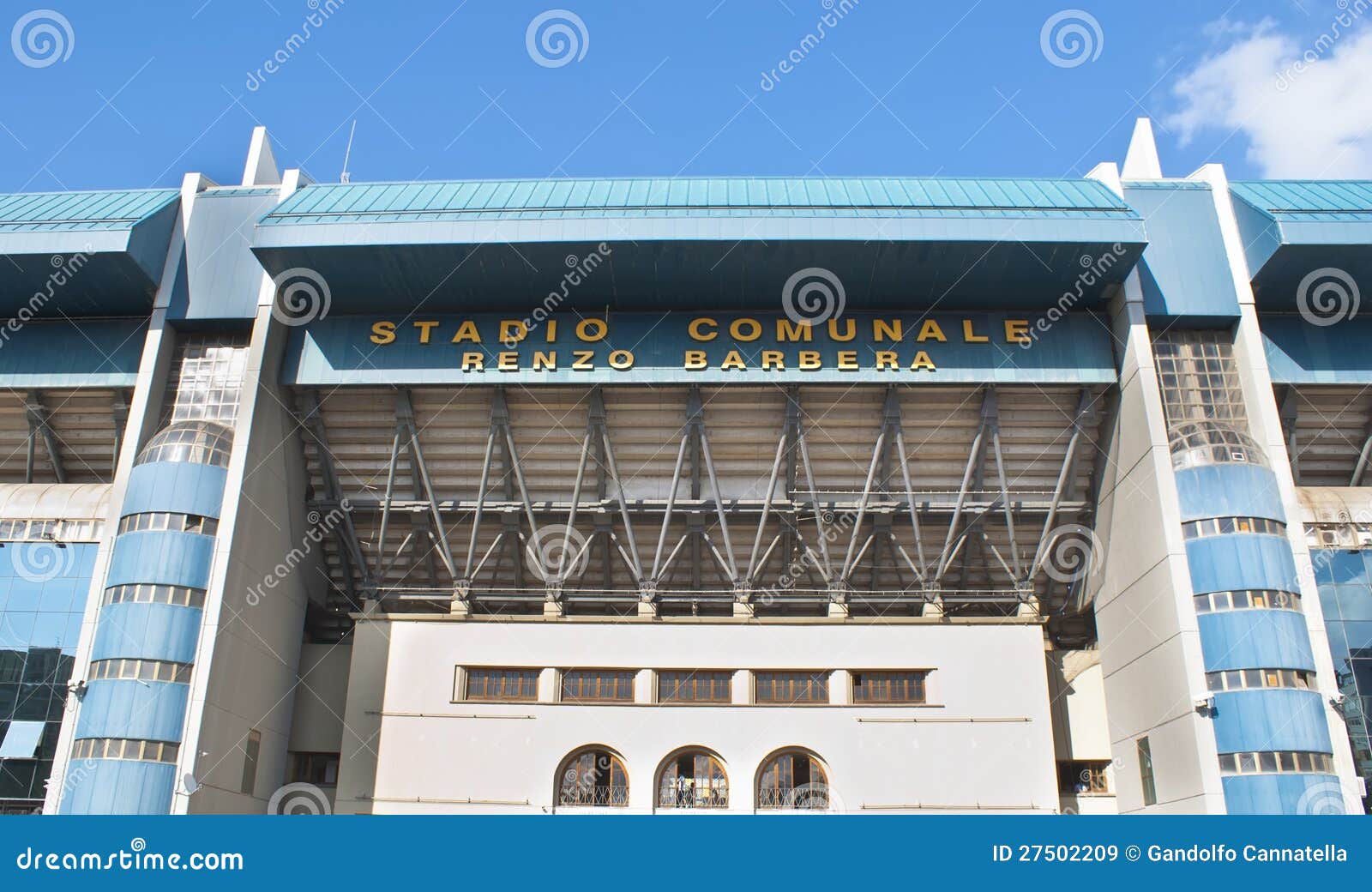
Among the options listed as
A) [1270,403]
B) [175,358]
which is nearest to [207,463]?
[175,358]

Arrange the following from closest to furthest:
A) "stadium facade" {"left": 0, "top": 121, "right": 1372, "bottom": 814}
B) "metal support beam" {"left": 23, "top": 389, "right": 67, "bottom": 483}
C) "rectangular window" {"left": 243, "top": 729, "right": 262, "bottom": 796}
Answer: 1. "stadium facade" {"left": 0, "top": 121, "right": 1372, "bottom": 814}
2. "rectangular window" {"left": 243, "top": 729, "right": 262, "bottom": 796}
3. "metal support beam" {"left": 23, "top": 389, "right": 67, "bottom": 483}

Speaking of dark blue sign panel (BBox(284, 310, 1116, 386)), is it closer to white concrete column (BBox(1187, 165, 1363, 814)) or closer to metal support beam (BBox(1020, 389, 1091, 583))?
metal support beam (BBox(1020, 389, 1091, 583))

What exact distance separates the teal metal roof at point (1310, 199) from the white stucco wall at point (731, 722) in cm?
1606

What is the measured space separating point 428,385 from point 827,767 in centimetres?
1844

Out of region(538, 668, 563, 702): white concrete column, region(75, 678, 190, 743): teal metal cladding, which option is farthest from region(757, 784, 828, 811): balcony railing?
region(75, 678, 190, 743): teal metal cladding

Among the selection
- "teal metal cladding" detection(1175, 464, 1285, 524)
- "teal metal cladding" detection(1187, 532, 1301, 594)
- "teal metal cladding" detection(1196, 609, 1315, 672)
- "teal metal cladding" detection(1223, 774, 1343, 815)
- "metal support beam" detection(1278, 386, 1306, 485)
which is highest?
"metal support beam" detection(1278, 386, 1306, 485)

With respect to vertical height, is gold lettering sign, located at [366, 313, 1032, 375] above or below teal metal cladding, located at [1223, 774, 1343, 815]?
above

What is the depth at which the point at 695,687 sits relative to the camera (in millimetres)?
34875

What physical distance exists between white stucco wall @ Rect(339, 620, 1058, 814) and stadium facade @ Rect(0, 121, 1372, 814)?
14 cm

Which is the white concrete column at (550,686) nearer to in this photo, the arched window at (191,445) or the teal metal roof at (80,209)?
the arched window at (191,445)

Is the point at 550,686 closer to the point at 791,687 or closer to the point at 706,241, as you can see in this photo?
the point at 791,687

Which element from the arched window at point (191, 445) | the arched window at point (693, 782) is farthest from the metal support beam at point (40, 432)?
the arched window at point (693, 782)

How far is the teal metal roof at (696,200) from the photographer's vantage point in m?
32.7

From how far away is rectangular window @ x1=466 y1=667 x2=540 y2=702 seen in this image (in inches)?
1371
